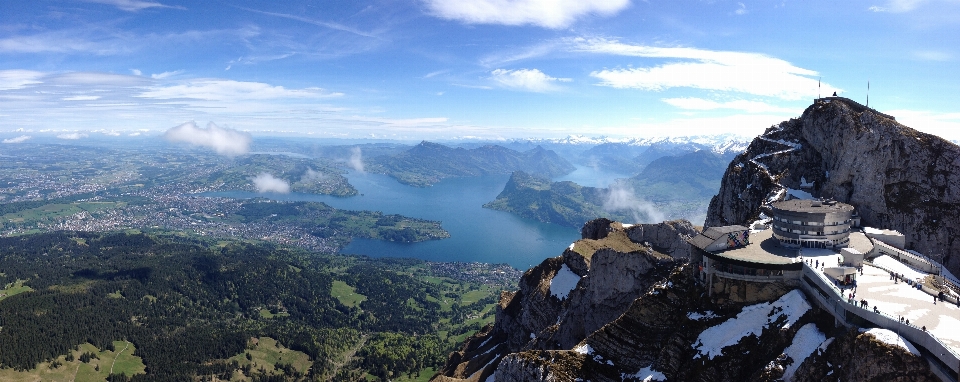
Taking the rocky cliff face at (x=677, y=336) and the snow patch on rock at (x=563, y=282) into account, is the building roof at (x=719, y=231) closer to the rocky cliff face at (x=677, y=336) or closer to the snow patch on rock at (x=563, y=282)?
the rocky cliff face at (x=677, y=336)

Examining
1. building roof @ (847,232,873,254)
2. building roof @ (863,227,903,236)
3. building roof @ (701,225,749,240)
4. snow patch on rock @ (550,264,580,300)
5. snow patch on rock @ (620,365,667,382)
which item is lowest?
snow patch on rock @ (550,264,580,300)

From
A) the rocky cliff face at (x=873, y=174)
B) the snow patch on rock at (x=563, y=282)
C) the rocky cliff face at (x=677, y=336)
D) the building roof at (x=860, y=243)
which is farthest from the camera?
the snow patch on rock at (x=563, y=282)

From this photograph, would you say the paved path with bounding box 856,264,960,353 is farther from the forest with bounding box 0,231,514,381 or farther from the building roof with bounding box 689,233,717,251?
the forest with bounding box 0,231,514,381

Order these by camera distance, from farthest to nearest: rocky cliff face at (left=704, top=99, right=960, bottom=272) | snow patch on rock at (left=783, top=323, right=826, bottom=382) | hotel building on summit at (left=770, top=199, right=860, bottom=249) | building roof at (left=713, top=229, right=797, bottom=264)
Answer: rocky cliff face at (left=704, top=99, right=960, bottom=272)
hotel building on summit at (left=770, top=199, right=860, bottom=249)
building roof at (left=713, top=229, right=797, bottom=264)
snow patch on rock at (left=783, top=323, right=826, bottom=382)

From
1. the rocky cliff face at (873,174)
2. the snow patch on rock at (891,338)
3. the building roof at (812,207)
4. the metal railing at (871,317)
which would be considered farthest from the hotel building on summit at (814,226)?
the snow patch on rock at (891,338)

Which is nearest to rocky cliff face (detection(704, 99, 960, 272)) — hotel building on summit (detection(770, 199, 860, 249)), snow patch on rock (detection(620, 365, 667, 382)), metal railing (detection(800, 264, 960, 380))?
hotel building on summit (detection(770, 199, 860, 249))

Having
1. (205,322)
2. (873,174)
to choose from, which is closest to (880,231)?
(873,174)

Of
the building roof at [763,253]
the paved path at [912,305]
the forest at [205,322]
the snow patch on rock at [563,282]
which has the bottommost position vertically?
the forest at [205,322]
